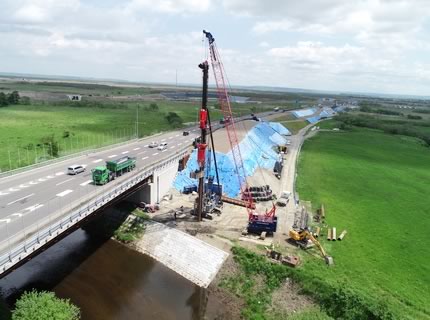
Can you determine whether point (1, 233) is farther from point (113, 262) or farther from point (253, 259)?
point (253, 259)

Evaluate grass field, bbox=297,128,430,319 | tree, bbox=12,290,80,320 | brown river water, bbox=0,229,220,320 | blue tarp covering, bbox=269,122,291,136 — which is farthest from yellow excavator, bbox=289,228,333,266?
blue tarp covering, bbox=269,122,291,136

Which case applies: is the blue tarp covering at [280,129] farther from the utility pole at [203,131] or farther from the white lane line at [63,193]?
the white lane line at [63,193]

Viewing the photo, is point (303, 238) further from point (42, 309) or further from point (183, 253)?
point (42, 309)

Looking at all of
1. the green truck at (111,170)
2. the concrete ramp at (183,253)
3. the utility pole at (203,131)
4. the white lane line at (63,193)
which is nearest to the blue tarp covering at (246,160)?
the utility pole at (203,131)

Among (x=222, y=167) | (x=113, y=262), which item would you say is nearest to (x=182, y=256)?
(x=113, y=262)

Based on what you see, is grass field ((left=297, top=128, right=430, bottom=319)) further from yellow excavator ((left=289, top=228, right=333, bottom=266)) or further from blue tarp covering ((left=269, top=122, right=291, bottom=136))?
blue tarp covering ((left=269, top=122, right=291, bottom=136))

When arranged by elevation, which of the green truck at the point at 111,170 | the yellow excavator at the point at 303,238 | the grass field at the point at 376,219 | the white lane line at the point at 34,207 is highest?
the green truck at the point at 111,170

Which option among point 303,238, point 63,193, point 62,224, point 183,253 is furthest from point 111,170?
point 303,238
